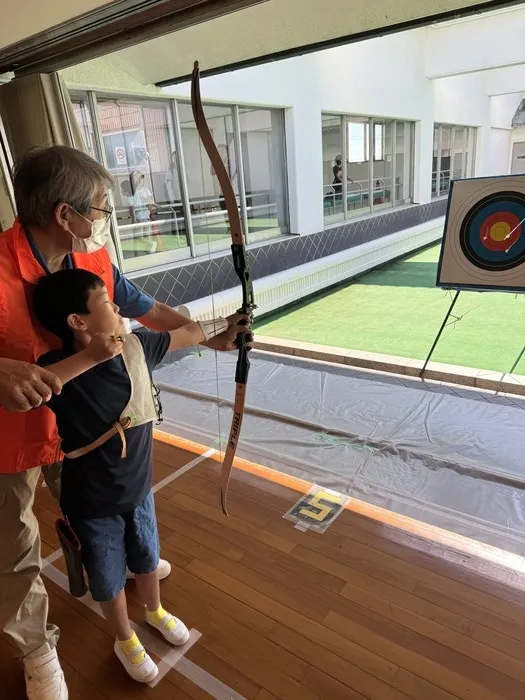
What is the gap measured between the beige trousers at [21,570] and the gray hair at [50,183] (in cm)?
49

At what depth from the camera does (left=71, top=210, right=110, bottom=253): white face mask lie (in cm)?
90

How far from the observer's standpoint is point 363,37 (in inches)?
79.4

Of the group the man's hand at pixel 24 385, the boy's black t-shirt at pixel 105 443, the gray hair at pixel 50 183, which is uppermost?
the gray hair at pixel 50 183

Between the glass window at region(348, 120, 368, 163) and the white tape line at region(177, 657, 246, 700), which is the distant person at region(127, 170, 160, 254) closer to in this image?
the white tape line at region(177, 657, 246, 700)

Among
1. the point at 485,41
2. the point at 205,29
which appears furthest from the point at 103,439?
the point at 485,41

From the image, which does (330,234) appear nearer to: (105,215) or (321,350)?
(321,350)

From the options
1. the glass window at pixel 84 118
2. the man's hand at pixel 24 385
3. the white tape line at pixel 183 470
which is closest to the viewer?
the man's hand at pixel 24 385

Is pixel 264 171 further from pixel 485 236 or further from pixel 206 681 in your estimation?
pixel 206 681

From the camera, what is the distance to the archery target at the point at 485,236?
2.38m

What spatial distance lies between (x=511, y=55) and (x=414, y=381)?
116 inches

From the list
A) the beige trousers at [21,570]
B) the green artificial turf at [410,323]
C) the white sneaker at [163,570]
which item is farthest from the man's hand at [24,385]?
the green artificial turf at [410,323]

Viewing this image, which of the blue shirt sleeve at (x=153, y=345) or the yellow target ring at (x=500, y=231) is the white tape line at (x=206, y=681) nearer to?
the blue shirt sleeve at (x=153, y=345)

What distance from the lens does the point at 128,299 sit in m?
1.08

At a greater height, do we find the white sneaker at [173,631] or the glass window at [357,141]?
the glass window at [357,141]
